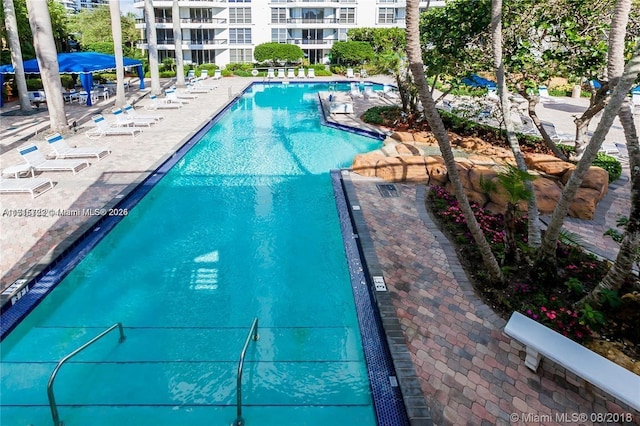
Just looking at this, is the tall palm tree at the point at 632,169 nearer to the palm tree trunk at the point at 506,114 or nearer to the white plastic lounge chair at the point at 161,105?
the palm tree trunk at the point at 506,114

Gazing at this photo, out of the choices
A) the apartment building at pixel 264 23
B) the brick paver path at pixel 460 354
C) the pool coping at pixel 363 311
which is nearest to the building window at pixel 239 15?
the apartment building at pixel 264 23

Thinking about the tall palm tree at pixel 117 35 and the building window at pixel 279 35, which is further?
the building window at pixel 279 35

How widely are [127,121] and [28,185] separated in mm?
7857

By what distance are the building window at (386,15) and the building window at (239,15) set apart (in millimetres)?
14694

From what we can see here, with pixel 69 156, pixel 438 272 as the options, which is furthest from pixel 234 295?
pixel 69 156

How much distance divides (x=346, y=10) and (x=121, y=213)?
45576 millimetres

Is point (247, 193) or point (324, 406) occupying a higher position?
point (247, 193)

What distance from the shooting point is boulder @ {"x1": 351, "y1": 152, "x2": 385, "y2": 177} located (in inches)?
508

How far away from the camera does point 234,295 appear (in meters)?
7.51

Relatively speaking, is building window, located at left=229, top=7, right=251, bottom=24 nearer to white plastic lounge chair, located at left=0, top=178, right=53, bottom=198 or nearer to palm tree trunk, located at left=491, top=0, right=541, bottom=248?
white plastic lounge chair, located at left=0, top=178, right=53, bottom=198

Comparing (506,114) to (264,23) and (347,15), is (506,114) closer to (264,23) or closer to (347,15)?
(347,15)

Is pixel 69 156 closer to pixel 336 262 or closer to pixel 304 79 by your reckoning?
pixel 336 262

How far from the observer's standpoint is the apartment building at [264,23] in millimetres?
48438

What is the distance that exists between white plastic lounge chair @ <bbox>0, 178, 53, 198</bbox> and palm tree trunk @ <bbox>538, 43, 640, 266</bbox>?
37.0ft
